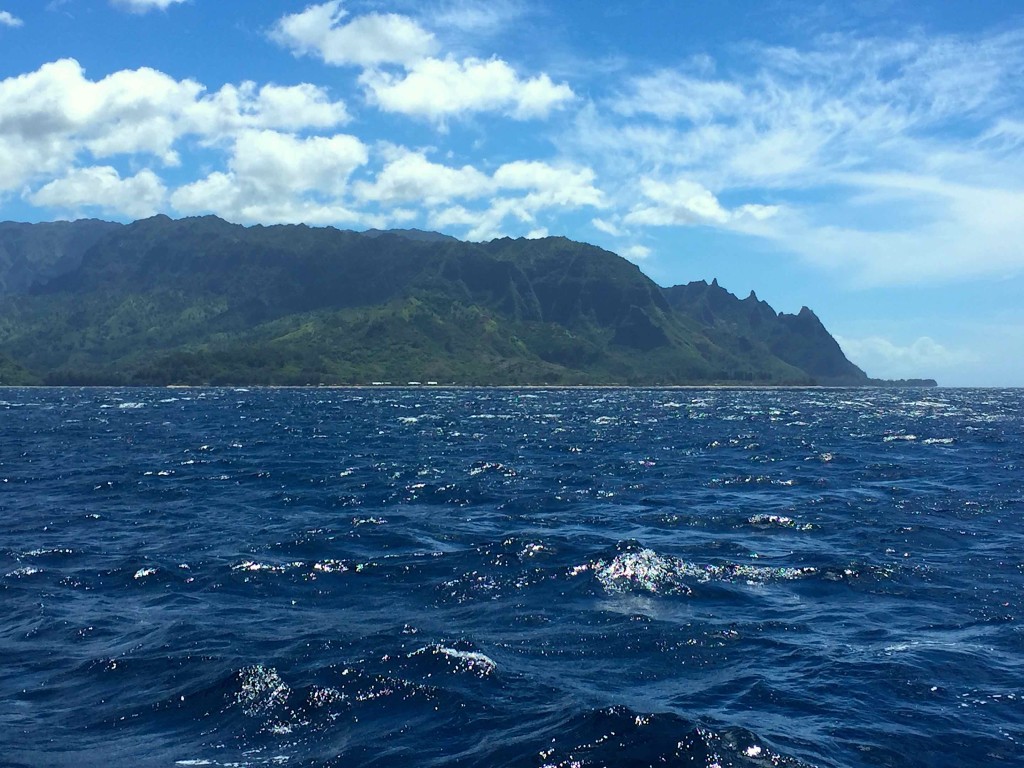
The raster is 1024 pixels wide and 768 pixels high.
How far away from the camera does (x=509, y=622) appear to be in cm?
2708

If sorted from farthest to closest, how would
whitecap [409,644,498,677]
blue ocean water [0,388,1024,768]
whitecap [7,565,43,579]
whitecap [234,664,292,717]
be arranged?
1. whitecap [7,565,43,579]
2. whitecap [409,644,498,677]
3. whitecap [234,664,292,717]
4. blue ocean water [0,388,1024,768]

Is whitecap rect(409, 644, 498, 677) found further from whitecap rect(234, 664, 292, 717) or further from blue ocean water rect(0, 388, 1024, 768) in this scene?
whitecap rect(234, 664, 292, 717)

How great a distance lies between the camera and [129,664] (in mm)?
22625

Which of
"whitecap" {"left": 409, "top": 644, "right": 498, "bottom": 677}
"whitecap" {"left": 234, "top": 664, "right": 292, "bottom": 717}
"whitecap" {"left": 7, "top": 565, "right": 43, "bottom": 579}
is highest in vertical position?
"whitecap" {"left": 409, "top": 644, "right": 498, "bottom": 677}

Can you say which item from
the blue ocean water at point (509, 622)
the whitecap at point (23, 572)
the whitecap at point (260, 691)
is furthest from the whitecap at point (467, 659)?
the whitecap at point (23, 572)

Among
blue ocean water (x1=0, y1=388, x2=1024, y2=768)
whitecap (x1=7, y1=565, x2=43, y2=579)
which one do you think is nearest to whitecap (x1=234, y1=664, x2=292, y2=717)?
blue ocean water (x1=0, y1=388, x2=1024, y2=768)

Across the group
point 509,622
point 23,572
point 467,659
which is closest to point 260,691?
point 467,659

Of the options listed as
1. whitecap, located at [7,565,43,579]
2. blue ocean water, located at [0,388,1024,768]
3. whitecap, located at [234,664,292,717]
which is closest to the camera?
blue ocean water, located at [0,388,1024,768]

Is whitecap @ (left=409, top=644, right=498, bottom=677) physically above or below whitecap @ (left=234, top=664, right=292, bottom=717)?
above

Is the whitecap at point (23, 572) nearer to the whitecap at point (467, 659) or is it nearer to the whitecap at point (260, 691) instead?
the whitecap at point (260, 691)

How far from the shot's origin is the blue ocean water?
18.3m

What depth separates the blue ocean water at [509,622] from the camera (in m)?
18.3

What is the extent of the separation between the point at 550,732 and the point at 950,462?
70576mm

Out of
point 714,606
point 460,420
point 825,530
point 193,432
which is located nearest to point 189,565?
point 714,606
